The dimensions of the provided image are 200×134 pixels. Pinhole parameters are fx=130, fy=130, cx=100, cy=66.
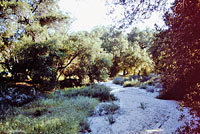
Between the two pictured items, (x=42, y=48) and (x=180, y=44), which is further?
(x=42, y=48)

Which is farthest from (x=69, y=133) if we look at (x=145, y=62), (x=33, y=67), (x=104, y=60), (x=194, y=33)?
(x=145, y=62)


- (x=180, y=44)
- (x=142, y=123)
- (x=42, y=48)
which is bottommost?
(x=142, y=123)

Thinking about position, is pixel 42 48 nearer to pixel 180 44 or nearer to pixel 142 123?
pixel 142 123

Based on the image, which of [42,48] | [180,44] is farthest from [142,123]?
[42,48]

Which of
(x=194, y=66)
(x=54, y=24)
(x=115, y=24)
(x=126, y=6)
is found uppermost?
(x=54, y=24)

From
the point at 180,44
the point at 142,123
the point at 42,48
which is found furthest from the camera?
the point at 42,48

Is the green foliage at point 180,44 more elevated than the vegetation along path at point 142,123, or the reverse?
the green foliage at point 180,44

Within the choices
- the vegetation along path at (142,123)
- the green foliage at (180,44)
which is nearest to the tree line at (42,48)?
the vegetation along path at (142,123)

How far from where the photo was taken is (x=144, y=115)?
5.40 m

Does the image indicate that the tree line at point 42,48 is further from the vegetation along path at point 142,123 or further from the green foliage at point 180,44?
the green foliage at point 180,44

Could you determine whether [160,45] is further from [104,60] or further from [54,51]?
[104,60]

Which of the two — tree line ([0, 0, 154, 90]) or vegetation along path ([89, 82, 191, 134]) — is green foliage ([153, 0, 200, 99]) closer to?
vegetation along path ([89, 82, 191, 134])

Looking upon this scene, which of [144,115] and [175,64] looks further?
[144,115]

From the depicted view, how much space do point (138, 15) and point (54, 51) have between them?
889 centimetres
